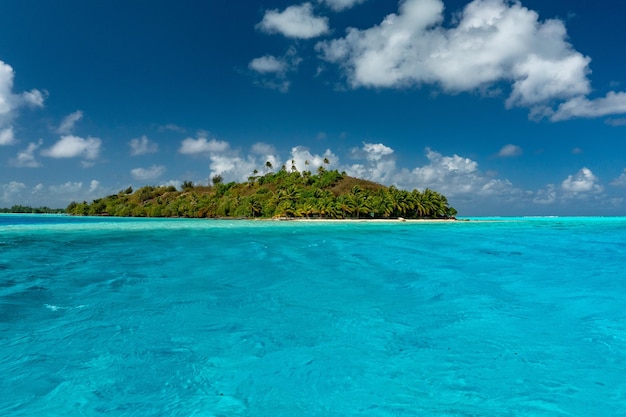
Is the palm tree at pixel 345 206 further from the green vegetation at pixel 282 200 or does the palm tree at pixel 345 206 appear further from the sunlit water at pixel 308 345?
the sunlit water at pixel 308 345

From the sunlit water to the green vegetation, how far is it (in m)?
90.9

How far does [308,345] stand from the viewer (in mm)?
7977

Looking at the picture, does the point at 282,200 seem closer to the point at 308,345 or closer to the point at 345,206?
the point at 345,206

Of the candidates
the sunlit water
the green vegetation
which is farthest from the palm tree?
the sunlit water

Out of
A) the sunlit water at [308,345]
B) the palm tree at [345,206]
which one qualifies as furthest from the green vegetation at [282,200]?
the sunlit water at [308,345]

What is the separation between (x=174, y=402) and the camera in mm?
5617

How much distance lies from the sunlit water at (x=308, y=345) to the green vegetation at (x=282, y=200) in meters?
90.9

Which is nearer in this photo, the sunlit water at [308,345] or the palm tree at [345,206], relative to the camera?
the sunlit water at [308,345]

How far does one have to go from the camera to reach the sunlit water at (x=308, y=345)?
18.7 feet

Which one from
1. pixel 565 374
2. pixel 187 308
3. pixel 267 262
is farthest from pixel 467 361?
pixel 267 262

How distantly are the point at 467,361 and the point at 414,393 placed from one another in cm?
189

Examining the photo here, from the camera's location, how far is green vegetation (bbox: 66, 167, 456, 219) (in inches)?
4210

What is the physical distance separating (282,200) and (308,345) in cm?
10974

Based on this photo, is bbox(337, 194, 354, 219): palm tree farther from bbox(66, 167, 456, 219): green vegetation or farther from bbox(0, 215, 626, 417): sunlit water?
bbox(0, 215, 626, 417): sunlit water
